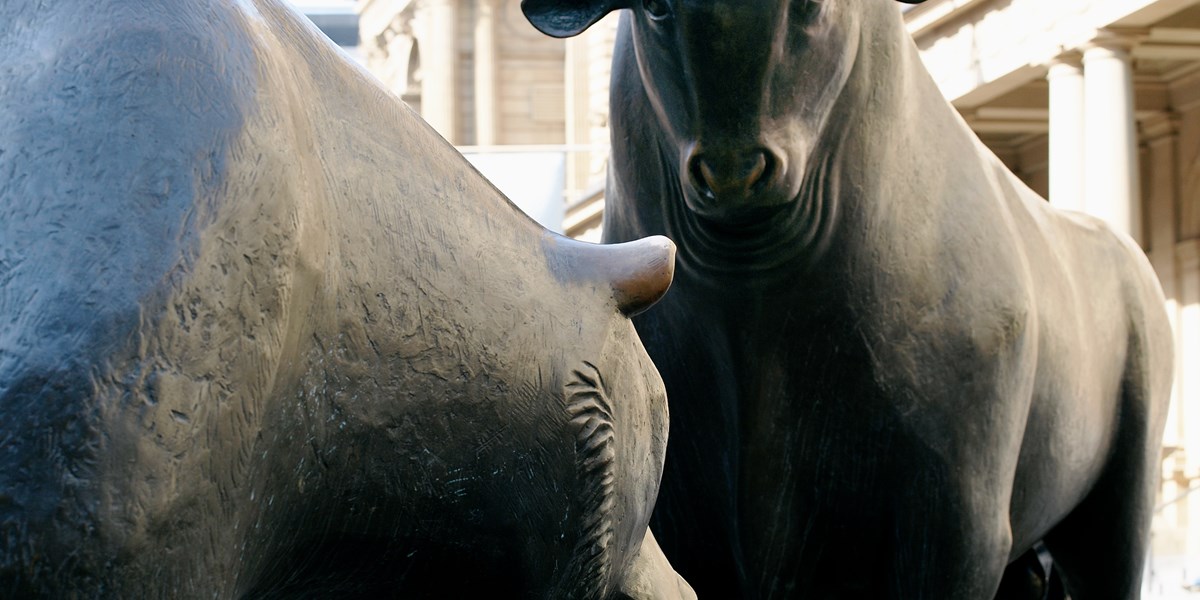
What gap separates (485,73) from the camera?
54281 millimetres

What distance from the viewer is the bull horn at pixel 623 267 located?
2.48m

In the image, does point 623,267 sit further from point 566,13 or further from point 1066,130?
point 1066,130

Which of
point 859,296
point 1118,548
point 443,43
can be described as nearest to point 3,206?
point 859,296

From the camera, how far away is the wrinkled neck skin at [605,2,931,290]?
3691 millimetres

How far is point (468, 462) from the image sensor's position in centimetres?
227

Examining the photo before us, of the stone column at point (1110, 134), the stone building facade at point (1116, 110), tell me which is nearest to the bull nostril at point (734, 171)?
the stone building facade at point (1116, 110)

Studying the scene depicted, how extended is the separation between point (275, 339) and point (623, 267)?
0.76m

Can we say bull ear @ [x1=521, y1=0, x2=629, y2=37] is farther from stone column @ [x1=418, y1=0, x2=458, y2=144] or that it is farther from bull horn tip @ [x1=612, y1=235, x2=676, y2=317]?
stone column @ [x1=418, y1=0, x2=458, y2=144]

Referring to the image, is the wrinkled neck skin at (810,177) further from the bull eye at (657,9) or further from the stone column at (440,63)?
the stone column at (440,63)

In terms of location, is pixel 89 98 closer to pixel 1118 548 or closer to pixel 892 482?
pixel 892 482

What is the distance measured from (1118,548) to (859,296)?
191 centimetres

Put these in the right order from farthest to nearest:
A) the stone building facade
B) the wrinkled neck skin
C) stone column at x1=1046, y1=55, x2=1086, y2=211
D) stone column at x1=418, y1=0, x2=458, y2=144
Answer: stone column at x1=418, y1=0, x2=458, y2=144 < stone column at x1=1046, y1=55, x2=1086, y2=211 < the stone building facade < the wrinkled neck skin

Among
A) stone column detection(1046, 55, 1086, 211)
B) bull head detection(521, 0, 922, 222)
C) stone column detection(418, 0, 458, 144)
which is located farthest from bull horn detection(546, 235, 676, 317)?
stone column detection(418, 0, 458, 144)

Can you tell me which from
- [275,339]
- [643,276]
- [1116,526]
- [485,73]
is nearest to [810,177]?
[643,276]
